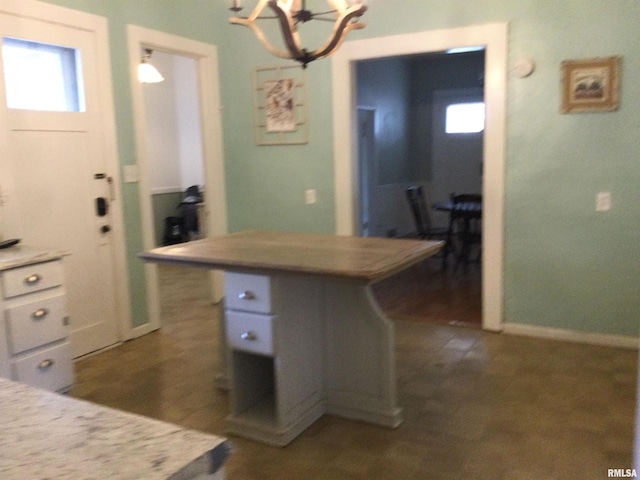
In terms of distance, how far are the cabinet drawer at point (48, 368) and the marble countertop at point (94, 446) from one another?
7.03 ft

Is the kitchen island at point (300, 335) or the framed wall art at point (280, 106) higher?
the framed wall art at point (280, 106)

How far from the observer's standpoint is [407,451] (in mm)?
2463

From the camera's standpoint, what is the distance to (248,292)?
8.31 feet

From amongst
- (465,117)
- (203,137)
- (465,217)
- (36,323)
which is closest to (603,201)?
(465,217)

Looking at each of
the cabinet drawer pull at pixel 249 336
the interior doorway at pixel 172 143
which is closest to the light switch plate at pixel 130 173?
the cabinet drawer pull at pixel 249 336

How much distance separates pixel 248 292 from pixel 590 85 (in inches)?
99.1

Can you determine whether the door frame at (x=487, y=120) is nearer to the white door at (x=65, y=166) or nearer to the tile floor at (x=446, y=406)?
the tile floor at (x=446, y=406)

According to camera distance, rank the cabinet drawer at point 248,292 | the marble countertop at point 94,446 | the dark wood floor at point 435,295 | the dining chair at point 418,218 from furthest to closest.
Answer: the dining chair at point 418,218 → the dark wood floor at point 435,295 → the cabinet drawer at point 248,292 → the marble countertop at point 94,446

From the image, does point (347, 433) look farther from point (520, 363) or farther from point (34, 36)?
point (34, 36)

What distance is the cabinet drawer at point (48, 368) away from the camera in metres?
2.77

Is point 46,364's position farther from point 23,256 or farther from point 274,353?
point 274,353

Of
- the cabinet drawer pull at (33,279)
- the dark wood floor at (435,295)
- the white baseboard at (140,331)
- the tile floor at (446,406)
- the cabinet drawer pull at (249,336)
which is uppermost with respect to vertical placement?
the cabinet drawer pull at (33,279)

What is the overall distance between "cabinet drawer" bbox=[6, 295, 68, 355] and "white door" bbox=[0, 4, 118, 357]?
26.7 inches

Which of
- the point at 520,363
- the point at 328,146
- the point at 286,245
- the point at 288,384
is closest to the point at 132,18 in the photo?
the point at 328,146
